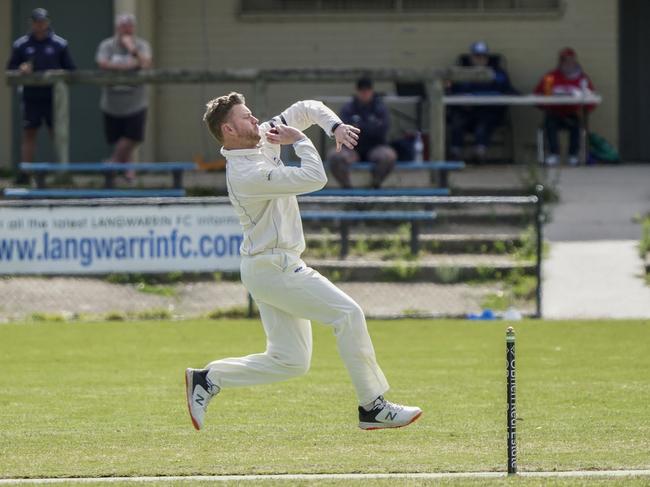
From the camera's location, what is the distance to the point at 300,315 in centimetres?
833

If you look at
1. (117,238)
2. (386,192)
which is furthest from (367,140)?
(117,238)

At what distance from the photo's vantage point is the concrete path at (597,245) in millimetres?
16016

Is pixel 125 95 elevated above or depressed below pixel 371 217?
above

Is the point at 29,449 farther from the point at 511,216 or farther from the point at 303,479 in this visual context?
the point at 511,216

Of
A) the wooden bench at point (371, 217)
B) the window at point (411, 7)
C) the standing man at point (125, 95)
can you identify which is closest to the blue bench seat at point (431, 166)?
the wooden bench at point (371, 217)

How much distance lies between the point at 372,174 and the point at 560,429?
9337mm

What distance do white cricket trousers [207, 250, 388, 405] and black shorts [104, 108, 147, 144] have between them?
1122 centimetres

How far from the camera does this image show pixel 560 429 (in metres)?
9.19

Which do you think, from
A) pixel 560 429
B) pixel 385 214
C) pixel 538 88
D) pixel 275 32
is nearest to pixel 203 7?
pixel 275 32

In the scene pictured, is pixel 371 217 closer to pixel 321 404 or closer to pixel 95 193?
pixel 95 193

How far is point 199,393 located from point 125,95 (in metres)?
11.4

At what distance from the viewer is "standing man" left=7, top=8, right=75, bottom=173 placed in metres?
19.2

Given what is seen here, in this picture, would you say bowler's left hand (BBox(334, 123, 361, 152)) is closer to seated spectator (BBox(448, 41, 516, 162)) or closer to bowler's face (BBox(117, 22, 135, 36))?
bowler's face (BBox(117, 22, 135, 36))

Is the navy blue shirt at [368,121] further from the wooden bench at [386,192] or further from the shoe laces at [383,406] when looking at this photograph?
the shoe laces at [383,406]
